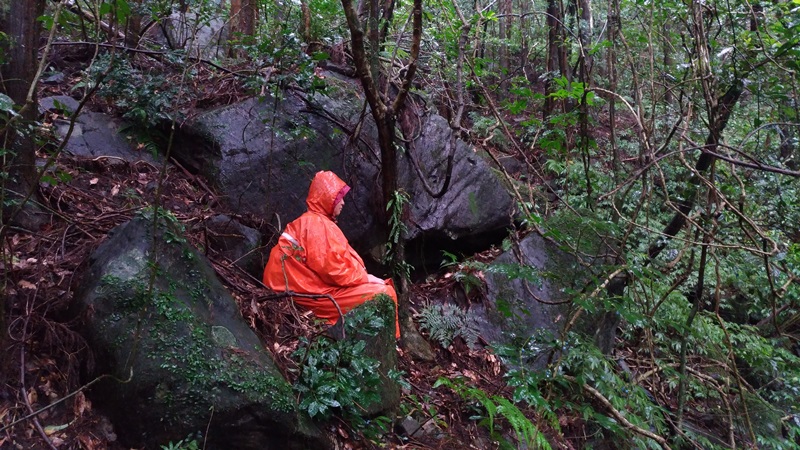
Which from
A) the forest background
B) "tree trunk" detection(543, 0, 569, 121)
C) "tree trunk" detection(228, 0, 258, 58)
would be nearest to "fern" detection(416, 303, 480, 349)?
the forest background

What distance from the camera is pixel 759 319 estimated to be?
29.1 feet

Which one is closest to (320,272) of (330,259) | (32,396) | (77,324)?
(330,259)

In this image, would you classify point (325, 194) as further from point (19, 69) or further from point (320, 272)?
point (19, 69)

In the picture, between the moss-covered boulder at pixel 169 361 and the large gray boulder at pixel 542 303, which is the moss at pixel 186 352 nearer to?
the moss-covered boulder at pixel 169 361

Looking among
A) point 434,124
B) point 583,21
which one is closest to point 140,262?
point 434,124

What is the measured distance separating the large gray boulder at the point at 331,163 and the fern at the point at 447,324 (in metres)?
1.12

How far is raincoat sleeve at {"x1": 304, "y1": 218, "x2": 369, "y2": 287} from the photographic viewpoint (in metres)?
5.52

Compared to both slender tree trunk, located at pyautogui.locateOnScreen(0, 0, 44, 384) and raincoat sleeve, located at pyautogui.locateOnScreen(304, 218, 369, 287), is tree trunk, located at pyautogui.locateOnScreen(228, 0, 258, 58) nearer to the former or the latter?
raincoat sleeve, located at pyautogui.locateOnScreen(304, 218, 369, 287)

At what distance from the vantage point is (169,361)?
341 centimetres

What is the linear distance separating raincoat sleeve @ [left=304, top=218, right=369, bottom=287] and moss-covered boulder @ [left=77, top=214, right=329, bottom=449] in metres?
1.67

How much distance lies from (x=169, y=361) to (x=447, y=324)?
3533mm

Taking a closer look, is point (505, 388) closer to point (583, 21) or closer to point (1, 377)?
point (1, 377)

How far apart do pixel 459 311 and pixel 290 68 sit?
349 cm

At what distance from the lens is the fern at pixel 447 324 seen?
6.23 meters
